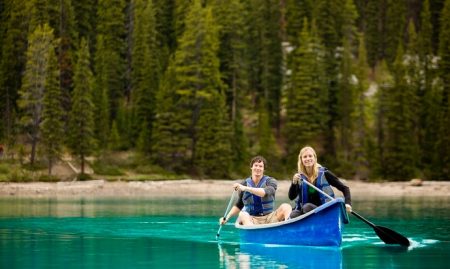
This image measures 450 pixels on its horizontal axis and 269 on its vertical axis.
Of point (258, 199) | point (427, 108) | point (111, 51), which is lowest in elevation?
point (258, 199)

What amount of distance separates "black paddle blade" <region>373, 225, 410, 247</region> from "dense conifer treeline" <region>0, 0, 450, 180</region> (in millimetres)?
44961

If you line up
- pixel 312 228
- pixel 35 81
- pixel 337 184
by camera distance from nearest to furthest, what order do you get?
pixel 337 184, pixel 312 228, pixel 35 81

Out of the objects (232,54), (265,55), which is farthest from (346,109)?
(232,54)

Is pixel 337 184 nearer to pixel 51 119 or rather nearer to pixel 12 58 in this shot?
pixel 51 119

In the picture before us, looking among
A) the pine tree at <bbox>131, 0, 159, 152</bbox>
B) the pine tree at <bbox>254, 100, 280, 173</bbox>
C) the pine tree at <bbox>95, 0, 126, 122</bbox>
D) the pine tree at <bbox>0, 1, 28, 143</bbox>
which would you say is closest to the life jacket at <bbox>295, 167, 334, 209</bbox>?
the pine tree at <bbox>254, 100, 280, 173</bbox>

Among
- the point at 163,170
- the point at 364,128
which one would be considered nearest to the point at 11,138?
the point at 163,170

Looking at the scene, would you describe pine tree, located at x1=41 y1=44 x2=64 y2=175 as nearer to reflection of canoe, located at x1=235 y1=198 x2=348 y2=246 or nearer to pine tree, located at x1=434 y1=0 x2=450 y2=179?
pine tree, located at x1=434 y1=0 x2=450 y2=179

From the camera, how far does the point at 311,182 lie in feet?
59.9

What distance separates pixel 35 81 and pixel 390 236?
1960 inches

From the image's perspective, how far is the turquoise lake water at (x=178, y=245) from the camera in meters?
16.1

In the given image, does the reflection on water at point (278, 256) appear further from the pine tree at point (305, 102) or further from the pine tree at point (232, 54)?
the pine tree at point (232, 54)

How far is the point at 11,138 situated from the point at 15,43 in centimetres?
1294

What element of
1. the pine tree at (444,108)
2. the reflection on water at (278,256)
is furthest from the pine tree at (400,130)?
the reflection on water at (278,256)

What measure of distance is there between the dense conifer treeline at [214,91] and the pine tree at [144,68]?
13 cm
